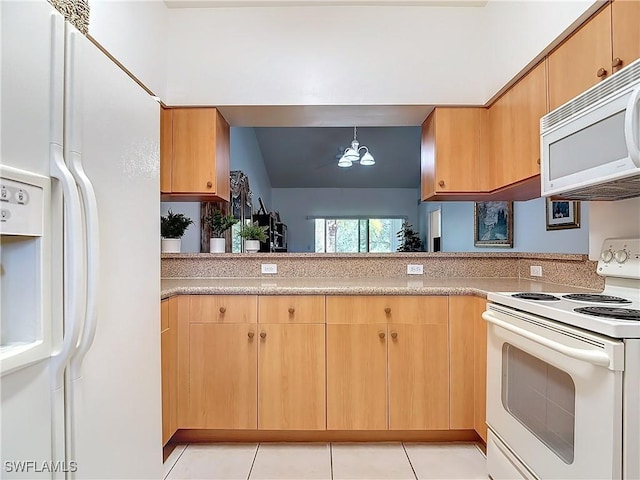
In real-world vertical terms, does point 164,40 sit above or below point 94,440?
above

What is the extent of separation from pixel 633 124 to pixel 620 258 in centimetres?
75

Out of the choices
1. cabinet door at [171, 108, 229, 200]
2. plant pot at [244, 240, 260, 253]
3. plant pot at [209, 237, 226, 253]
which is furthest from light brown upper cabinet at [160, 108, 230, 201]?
plant pot at [244, 240, 260, 253]

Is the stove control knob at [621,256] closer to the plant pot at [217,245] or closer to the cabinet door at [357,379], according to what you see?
the cabinet door at [357,379]

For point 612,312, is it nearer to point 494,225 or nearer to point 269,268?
point 269,268

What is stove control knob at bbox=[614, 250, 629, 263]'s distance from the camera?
61.6 inches

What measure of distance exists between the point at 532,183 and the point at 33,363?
217 cm

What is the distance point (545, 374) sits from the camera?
1.34m

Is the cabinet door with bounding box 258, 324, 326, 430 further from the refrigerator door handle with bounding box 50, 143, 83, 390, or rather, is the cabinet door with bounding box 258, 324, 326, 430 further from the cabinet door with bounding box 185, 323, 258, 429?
the refrigerator door handle with bounding box 50, 143, 83, 390

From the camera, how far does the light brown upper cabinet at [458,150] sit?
2303 millimetres

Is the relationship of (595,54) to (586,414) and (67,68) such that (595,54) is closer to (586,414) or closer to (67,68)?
(586,414)

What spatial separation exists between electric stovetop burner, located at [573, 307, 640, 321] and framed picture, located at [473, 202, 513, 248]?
355 cm

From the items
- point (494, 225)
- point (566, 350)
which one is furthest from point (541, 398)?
point (494, 225)

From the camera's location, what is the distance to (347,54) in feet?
7.52

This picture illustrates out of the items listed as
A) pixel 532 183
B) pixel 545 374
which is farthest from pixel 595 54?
pixel 545 374
